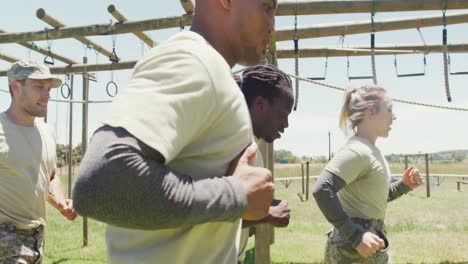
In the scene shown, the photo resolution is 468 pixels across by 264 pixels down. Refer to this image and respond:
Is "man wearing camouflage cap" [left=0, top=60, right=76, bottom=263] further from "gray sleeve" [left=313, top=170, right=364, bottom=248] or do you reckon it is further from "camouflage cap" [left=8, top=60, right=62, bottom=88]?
"gray sleeve" [left=313, top=170, right=364, bottom=248]

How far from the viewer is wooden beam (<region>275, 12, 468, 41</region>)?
17.5 ft

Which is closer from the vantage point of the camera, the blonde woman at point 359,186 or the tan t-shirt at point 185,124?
the tan t-shirt at point 185,124

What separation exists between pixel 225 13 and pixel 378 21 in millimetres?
A: 4627

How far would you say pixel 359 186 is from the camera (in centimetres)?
291

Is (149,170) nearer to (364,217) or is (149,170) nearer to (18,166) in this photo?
(364,217)

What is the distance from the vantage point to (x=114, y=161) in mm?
915

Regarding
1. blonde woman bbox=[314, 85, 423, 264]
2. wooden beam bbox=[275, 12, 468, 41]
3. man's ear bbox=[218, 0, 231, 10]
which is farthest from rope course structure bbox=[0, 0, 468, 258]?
man's ear bbox=[218, 0, 231, 10]

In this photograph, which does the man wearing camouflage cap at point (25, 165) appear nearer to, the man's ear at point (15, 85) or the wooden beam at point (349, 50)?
the man's ear at point (15, 85)

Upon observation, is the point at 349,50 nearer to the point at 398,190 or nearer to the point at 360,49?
the point at 360,49

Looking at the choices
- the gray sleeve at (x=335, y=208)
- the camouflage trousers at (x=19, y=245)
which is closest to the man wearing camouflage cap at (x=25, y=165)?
the camouflage trousers at (x=19, y=245)

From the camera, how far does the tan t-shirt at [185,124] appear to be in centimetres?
94

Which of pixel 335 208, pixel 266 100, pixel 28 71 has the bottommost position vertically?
pixel 335 208

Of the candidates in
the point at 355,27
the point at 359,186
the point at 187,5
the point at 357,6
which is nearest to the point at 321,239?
the point at 355,27

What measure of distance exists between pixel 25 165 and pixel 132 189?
2.79 m
